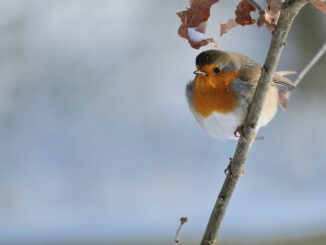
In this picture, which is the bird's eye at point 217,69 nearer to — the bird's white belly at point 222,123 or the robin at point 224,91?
the robin at point 224,91

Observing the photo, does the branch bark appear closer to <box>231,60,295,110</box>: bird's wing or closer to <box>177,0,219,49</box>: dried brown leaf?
<box>177,0,219,49</box>: dried brown leaf

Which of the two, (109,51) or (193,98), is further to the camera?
(109,51)

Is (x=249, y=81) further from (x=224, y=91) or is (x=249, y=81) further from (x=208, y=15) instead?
(x=208, y=15)

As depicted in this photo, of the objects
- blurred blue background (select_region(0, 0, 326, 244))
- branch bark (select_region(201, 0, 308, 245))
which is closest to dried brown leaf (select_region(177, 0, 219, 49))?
branch bark (select_region(201, 0, 308, 245))

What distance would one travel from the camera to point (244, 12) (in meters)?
1.78

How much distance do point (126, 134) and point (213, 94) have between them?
422cm

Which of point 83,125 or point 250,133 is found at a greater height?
point 83,125

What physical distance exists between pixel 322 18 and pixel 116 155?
281cm

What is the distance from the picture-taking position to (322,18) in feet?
24.4

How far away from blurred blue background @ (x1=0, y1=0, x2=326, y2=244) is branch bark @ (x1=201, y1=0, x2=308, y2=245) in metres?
3.84

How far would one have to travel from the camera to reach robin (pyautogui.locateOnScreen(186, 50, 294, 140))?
2.75 m

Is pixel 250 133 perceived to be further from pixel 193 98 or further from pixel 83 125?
pixel 83 125

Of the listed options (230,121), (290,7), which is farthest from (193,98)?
(290,7)

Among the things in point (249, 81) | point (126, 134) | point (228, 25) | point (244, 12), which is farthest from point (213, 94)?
point (126, 134)
